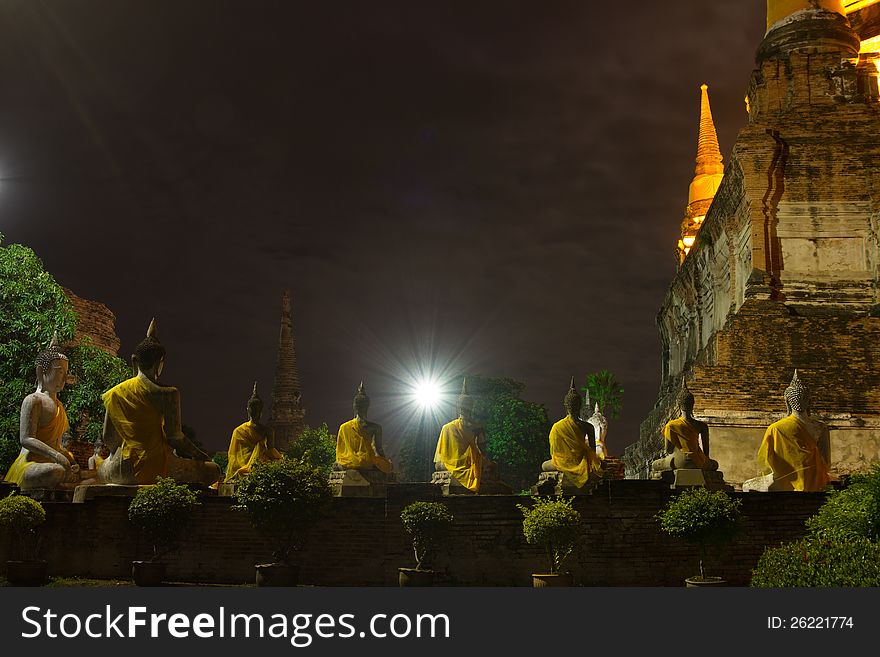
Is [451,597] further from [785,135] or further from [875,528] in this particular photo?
[785,135]

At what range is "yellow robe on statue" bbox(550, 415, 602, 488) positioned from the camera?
1266 centimetres

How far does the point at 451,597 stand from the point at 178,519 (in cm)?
487

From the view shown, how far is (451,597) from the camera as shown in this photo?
22.4 ft

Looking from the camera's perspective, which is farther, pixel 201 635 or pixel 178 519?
pixel 178 519

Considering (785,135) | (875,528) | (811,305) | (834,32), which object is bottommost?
(875,528)

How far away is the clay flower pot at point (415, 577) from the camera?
10.8 metres

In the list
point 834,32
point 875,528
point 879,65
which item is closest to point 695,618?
point 875,528

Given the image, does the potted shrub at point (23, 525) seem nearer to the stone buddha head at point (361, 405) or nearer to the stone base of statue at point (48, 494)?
the stone base of statue at point (48, 494)

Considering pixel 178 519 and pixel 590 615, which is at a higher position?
pixel 178 519

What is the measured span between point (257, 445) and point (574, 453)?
19.9 ft

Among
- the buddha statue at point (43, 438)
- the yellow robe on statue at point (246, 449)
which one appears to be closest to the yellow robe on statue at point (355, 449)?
the yellow robe on statue at point (246, 449)

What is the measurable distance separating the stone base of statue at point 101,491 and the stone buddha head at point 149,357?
1.56 m

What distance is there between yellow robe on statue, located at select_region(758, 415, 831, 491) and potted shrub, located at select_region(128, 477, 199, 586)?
918 cm

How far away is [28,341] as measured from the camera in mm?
20922
